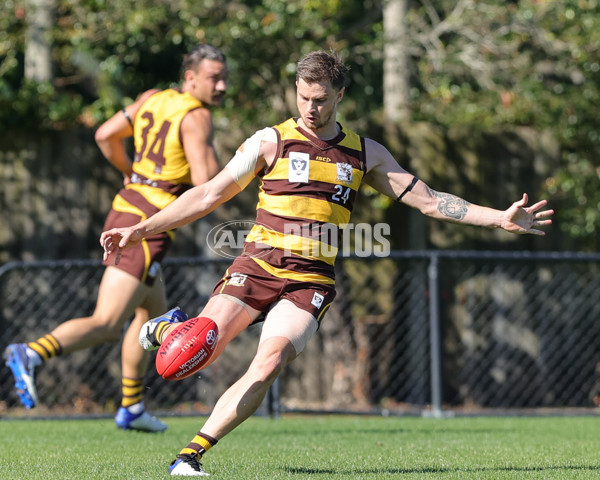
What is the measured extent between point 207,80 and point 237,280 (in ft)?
6.53

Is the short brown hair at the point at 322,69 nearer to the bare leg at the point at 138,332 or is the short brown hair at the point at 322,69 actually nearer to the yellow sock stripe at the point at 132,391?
the bare leg at the point at 138,332

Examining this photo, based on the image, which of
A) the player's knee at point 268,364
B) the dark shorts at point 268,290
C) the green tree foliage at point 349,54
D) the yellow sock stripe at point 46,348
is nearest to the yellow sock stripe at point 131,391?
the yellow sock stripe at point 46,348

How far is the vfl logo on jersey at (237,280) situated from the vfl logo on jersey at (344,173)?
0.64 m

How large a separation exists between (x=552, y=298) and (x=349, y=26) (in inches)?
148

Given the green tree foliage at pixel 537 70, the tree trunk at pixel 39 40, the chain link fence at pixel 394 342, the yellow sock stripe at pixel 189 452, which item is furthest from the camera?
the tree trunk at pixel 39 40

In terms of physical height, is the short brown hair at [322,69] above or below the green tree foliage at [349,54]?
below

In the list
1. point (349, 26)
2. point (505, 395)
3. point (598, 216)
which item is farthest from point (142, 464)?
point (349, 26)

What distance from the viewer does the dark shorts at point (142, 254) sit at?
232 inches

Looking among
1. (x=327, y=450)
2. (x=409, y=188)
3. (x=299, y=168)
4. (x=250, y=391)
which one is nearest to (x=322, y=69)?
(x=299, y=168)

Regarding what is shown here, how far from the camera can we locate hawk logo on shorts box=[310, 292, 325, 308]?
14.5 feet

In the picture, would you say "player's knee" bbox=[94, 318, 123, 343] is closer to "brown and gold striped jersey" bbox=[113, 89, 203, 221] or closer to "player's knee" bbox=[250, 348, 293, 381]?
"brown and gold striped jersey" bbox=[113, 89, 203, 221]

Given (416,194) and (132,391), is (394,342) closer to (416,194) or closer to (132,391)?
(132,391)

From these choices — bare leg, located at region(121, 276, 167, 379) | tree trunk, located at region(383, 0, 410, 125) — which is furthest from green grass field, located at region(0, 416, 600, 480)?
tree trunk, located at region(383, 0, 410, 125)

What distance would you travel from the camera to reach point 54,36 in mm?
9648
